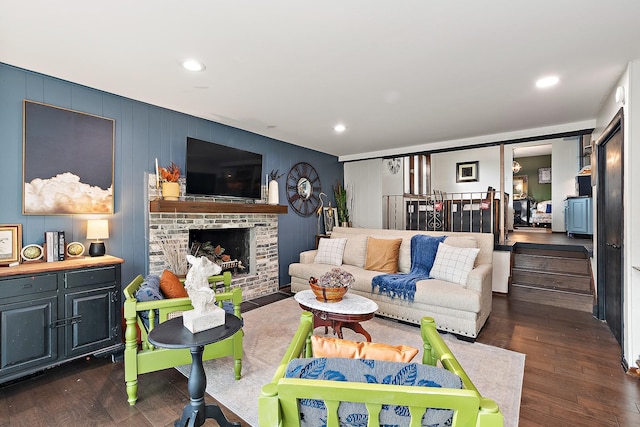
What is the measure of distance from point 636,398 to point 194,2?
3.75 m

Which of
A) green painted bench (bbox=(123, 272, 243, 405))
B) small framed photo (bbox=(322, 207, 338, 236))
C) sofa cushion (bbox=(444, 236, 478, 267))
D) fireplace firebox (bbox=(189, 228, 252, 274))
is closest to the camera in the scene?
green painted bench (bbox=(123, 272, 243, 405))

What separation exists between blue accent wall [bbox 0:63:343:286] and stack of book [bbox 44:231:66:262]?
13 centimetres

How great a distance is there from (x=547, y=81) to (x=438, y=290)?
2168 millimetres

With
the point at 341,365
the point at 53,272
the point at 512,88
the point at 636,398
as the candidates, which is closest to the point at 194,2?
the point at 341,365

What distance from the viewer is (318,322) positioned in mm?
2938

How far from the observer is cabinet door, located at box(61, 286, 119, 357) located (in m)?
2.46

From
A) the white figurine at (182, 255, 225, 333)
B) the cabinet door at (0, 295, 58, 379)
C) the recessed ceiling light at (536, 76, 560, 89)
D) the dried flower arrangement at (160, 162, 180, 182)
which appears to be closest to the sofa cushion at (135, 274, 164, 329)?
the white figurine at (182, 255, 225, 333)

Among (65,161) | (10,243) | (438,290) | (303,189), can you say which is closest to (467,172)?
(303,189)

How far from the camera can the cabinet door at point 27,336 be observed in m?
2.17

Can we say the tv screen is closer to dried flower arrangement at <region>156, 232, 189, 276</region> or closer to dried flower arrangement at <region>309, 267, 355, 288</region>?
dried flower arrangement at <region>156, 232, 189, 276</region>

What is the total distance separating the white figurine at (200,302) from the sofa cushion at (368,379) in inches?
41.0

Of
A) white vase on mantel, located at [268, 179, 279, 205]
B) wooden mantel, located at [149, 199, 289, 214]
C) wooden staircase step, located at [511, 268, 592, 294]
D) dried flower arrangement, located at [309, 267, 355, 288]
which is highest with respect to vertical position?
white vase on mantel, located at [268, 179, 279, 205]

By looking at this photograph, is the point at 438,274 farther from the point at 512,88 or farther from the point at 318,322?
the point at 512,88

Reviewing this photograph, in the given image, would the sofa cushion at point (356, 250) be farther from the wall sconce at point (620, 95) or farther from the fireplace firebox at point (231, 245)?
the wall sconce at point (620, 95)
